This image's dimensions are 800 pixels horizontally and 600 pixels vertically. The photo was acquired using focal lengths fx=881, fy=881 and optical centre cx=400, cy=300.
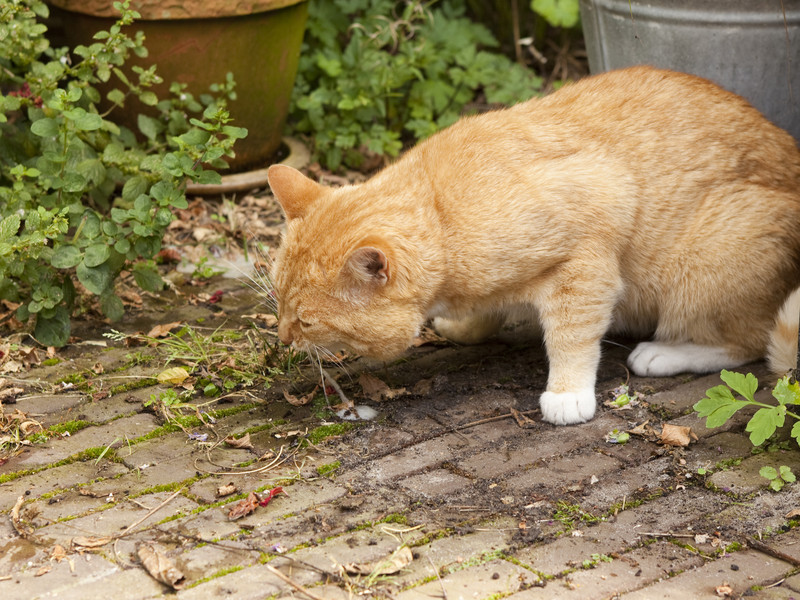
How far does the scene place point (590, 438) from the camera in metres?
3.35

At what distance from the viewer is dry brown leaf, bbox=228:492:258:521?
2781 millimetres

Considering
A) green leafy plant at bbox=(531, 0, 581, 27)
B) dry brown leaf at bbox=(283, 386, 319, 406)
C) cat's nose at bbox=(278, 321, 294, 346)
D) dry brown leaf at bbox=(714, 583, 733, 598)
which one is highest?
green leafy plant at bbox=(531, 0, 581, 27)

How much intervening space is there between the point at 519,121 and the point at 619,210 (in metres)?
0.55

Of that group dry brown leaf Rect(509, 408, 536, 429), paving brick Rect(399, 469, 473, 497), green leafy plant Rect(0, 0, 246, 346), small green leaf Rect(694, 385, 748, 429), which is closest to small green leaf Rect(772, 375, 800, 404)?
small green leaf Rect(694, 385, 748, 429)

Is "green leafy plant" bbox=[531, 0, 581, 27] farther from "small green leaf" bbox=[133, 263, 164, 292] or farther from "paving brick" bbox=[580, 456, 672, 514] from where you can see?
"paving brick" bbox=[580, 456, 672, 514]

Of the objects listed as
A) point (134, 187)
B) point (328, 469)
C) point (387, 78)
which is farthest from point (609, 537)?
point (387, 78)

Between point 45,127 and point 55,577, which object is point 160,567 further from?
point 45,127

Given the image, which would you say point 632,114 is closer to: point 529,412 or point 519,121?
point 519,121

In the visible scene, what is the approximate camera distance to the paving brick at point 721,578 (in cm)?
245

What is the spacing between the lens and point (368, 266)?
308 cm

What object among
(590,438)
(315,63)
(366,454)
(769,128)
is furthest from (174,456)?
(315,63)

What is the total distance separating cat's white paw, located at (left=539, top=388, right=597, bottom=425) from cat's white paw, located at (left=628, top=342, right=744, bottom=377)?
44cm

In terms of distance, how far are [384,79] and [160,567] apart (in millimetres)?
4021

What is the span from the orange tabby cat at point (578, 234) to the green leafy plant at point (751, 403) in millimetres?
473
